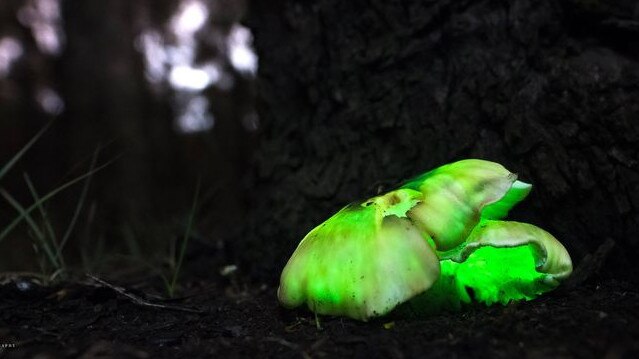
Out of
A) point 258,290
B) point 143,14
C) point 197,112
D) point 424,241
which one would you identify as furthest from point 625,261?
point 197,112

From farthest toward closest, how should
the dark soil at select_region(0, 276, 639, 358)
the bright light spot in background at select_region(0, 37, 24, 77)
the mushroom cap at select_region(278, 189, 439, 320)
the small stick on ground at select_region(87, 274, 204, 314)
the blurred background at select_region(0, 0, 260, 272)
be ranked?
the bright light spot in background at select_region(0, 37, 24, 77) → the blurred background at select_region(0, 0, 260, 272) → the small stick on ground at select_region(87, 274, 204, 314) → the mushroom cap at select_region(278, 189, 439, 320) → the dark soil at select_region(0, 276, 639, 358)

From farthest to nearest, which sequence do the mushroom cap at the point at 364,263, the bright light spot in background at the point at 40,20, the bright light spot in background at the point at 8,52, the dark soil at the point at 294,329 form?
the bright light spot in background at the point at 8,52
the bright light spot in background at the point at 40,20
the mushroom cap at the point at 364,263
the dark soil at the point at 294,329

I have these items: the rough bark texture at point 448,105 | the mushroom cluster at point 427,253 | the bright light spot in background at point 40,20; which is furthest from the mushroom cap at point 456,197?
the bright light spot in background at point 40,20

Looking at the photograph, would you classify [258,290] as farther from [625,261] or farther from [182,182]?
[182,182]

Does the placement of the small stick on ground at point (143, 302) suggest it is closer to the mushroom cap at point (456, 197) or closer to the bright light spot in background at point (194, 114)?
the mushroom cap at point (456, 197)

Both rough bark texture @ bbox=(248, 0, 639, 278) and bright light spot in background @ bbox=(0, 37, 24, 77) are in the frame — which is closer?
rough bark texture @ bbox=(248, 0, 639, 278)

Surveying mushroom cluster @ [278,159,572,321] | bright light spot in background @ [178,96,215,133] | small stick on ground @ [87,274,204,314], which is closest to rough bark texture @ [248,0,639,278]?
mushroom cluster @ [278,159,572,321]

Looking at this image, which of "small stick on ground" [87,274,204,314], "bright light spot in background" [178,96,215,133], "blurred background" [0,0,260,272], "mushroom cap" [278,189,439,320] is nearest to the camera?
"mushroom cap" [278,189,439,320]

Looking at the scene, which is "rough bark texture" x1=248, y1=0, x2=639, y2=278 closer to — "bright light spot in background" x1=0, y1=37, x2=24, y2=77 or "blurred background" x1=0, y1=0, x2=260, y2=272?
"blurred background" x1=0, y1=0, x2=260, y2=272
